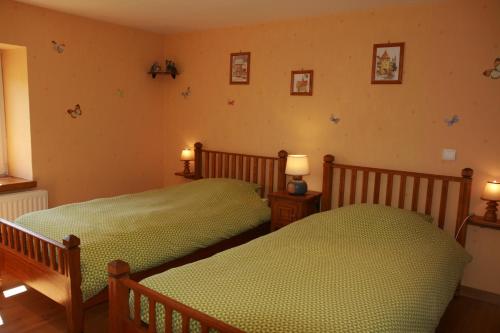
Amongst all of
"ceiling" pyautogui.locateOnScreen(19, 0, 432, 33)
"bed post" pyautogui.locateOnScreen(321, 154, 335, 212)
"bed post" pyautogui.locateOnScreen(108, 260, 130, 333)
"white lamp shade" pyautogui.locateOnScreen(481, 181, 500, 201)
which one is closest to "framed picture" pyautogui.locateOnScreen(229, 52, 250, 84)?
"ceiling" pyautogui.locateOnScreen(19, 0, 432, 33)

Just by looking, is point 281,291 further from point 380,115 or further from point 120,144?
point 120,144

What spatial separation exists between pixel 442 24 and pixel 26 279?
341 centimetres

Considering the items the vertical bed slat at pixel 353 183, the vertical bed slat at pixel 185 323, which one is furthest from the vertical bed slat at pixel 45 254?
the vertical bed slat at pixel 353 183

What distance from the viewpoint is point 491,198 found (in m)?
2.74

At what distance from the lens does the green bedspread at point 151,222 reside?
2492 millimetres

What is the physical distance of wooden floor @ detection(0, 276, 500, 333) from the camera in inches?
98.5

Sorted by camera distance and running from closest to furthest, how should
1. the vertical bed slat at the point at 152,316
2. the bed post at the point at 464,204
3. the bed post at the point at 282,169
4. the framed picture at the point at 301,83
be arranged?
the vertical bed slat at the point at 152,316 → the bed post at the point at 464,204 → the framed picture at the point at 301,83 → the bed post at the point at 282,169

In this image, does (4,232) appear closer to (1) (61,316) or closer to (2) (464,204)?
(1) (61,316)

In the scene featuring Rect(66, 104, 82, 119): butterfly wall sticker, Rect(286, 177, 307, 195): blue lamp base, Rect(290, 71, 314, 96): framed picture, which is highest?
Rect(290, 71, 314, 96): framed picture

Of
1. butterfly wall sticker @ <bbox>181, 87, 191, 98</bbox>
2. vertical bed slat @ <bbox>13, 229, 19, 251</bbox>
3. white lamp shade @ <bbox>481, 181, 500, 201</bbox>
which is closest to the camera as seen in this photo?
vertical bed slat @ <bbox>13, 229, 19, 251</bbox>

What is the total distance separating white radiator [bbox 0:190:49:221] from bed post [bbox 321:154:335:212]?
253 centimetres

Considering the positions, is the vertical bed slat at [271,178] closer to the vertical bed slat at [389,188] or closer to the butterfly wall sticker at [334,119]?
the butterfly wall sticker at [334,119]

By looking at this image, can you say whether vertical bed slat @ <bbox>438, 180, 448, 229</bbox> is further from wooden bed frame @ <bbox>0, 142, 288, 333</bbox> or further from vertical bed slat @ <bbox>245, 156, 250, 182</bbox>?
vertical bed slat @ <bbox>245, 156, 250, 182</bbox>

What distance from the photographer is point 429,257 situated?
2393mm
